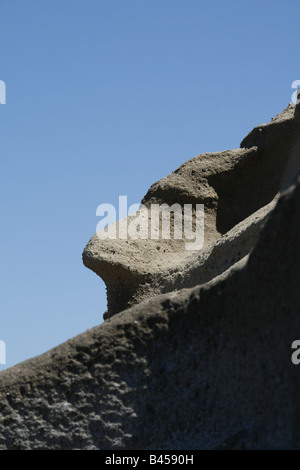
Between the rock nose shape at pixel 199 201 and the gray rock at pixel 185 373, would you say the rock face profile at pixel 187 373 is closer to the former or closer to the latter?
the gray rock at pixel 185 373

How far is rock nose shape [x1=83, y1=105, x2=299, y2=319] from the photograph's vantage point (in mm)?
8305

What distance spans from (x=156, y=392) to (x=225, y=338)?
473mm

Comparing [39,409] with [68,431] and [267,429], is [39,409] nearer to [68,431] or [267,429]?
[68,431]

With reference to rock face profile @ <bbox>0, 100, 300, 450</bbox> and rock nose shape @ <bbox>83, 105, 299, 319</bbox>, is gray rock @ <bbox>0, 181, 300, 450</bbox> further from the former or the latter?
rock nose shape @ <bbox>83, 105, 299, 319</bbox>

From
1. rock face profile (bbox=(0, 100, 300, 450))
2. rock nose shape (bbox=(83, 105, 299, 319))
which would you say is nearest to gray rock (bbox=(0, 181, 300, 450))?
rock face profile (bbox=(0, 100, 300, 450))

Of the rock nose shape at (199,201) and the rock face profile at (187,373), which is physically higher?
the rock nose shape at (199,201)

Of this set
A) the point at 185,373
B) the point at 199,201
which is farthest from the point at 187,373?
the point at 199,201

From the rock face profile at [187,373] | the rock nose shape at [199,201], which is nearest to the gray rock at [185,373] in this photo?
the rock face profile at [187,373]

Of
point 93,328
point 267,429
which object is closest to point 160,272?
point 93,328

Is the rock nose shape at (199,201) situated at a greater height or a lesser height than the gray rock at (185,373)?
greater

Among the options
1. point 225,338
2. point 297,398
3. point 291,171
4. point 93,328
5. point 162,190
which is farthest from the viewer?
point 162,190

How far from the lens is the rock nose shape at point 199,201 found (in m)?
8.30

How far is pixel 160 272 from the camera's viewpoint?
825 centimetres

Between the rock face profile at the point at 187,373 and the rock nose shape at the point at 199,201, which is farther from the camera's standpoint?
the rock nose shape at the point at 199,201
